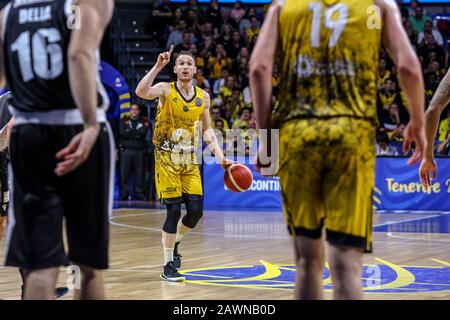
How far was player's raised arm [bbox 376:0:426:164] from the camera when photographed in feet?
13.6

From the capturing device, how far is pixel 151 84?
27.1ft

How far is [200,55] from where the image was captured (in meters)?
21.8

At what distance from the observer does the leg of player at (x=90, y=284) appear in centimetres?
438

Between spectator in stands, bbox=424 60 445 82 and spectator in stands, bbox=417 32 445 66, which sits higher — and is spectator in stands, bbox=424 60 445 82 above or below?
below

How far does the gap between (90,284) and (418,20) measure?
18875 mm

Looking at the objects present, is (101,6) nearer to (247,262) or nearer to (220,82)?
(247,262)

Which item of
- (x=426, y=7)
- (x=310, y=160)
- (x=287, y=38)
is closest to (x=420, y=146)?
(x=310, y=160)

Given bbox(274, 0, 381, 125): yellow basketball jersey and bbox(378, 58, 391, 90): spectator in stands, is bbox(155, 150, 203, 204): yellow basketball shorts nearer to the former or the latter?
bbox(274, 0, 381, 125): yellow basketball jersey

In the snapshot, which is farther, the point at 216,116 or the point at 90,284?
the point at 216,116

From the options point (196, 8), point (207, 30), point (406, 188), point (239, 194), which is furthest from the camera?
point (196, 8)

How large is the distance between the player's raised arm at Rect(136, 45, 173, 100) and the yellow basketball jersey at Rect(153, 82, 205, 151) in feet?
0.34

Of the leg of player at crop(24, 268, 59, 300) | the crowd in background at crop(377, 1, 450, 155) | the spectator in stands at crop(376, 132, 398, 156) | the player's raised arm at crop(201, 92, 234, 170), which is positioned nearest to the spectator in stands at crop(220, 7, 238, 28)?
the crowd in background at crop(377, 1, 450, 155)

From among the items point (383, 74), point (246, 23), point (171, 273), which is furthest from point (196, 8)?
point (171, 273)

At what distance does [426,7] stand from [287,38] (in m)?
20.5
